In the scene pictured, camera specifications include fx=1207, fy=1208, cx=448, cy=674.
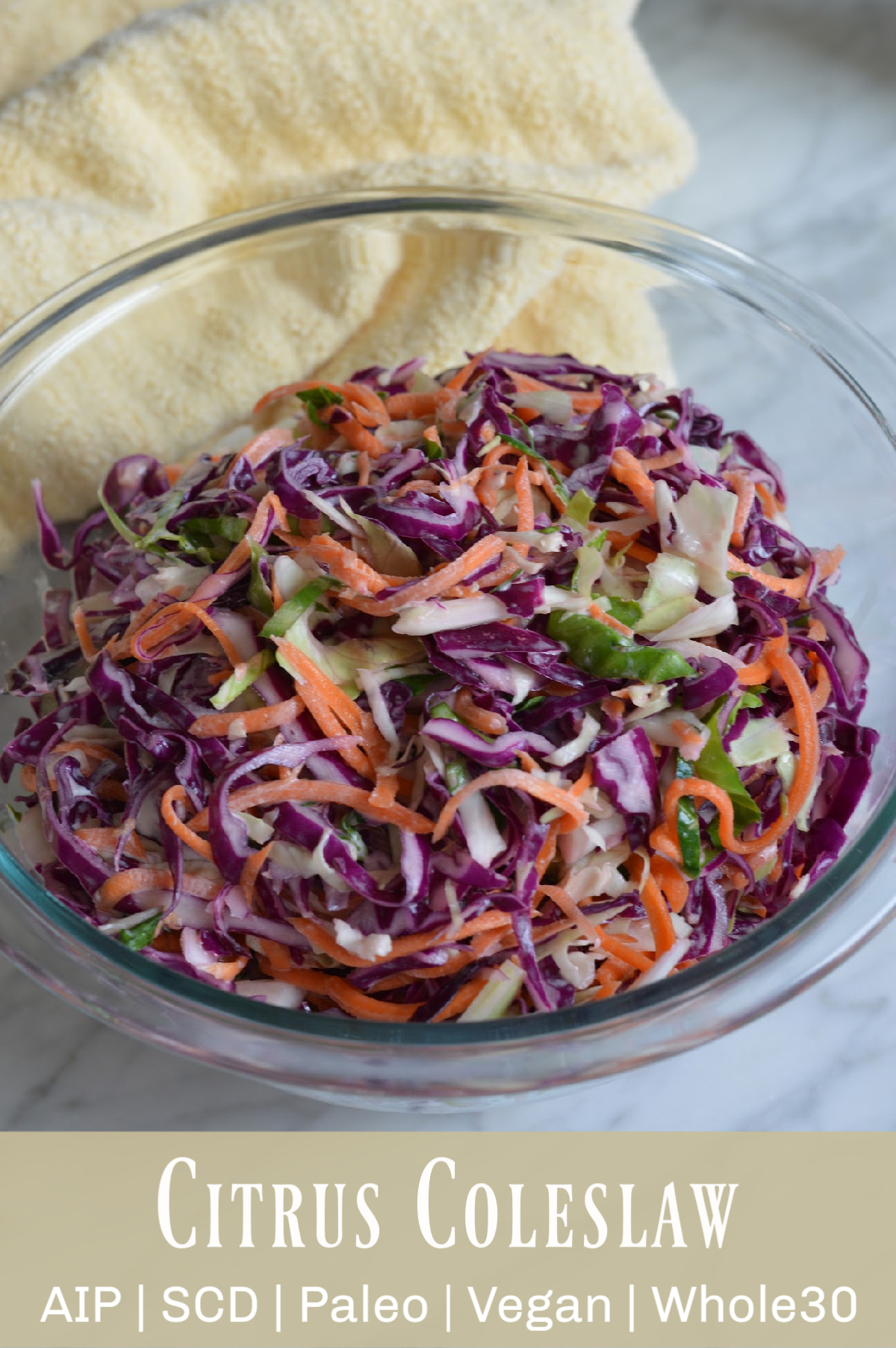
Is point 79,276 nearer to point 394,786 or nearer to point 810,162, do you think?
point 394,786

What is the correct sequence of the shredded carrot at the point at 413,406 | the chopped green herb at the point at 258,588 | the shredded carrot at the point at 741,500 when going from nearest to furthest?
1. the chopped green herb at the point at 258,588
2. the shredded carrot at the point at 741,500
3. the shredded carrot at the point at 413,406

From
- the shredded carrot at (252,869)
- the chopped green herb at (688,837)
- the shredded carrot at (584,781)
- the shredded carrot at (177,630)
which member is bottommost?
the shredded carrot at (252,869)

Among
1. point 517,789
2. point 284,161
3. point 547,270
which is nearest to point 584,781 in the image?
point 517,789

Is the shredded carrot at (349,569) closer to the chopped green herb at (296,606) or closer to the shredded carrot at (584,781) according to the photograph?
the chopped green herb at (296,606)

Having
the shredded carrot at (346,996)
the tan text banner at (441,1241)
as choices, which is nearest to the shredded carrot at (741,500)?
the shredded carrot at (346,996)

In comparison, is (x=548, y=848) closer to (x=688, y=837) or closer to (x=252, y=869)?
(x=688, y=837)

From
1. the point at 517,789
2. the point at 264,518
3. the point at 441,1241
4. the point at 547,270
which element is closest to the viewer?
the point at 517,789

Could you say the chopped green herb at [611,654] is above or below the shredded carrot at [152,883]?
above

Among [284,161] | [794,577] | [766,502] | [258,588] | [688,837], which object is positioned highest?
[284,161]
